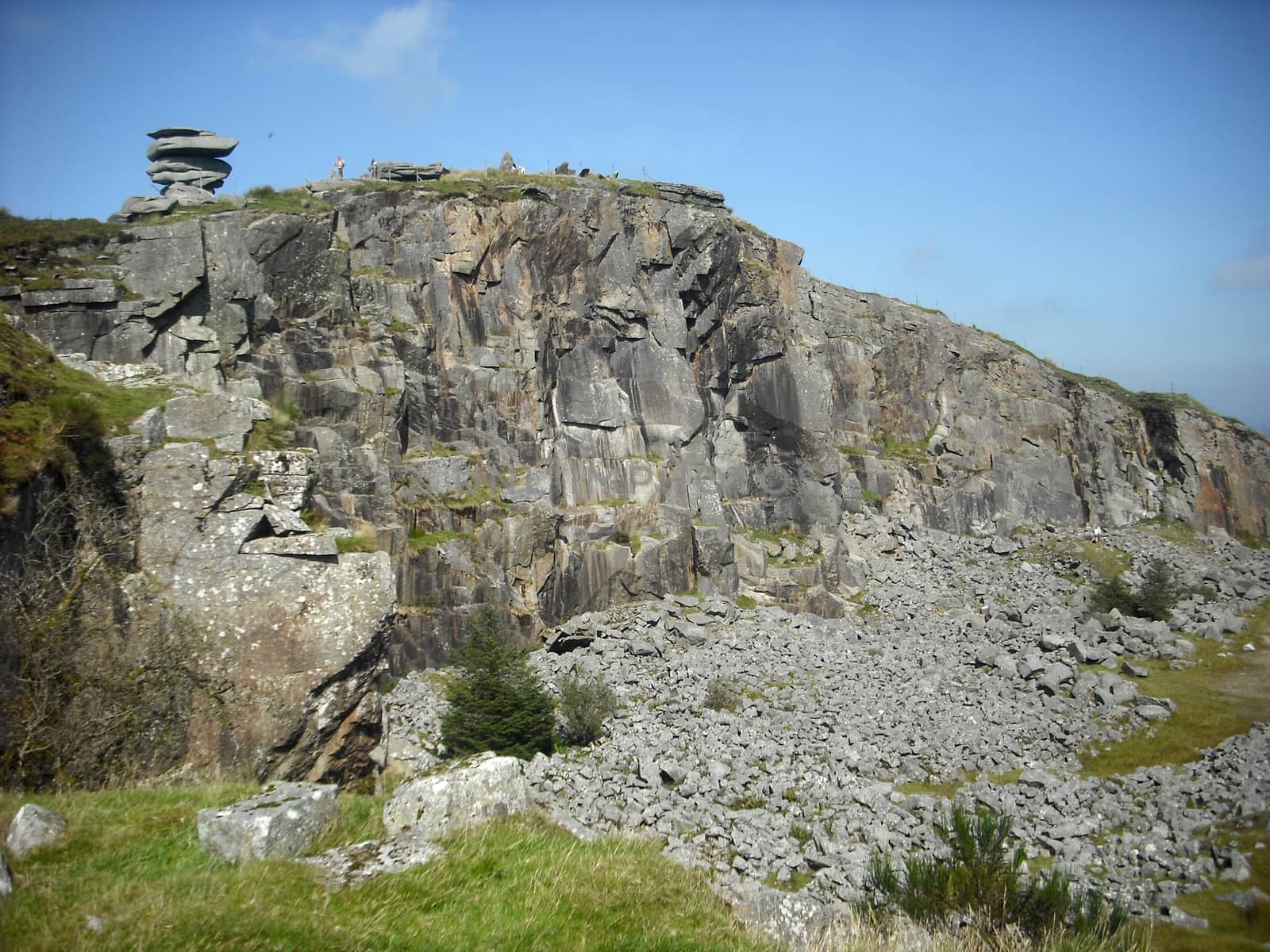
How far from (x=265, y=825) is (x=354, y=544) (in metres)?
6.02

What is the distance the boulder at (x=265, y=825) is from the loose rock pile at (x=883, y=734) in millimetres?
7675

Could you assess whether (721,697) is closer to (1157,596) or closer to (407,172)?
(1157,596)

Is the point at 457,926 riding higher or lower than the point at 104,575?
lower

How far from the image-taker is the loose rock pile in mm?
20547

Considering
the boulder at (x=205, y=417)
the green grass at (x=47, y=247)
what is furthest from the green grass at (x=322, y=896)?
the green grass at (x=47, y=247)

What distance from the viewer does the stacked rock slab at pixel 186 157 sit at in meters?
46.6

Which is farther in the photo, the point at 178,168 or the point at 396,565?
the point at 178,168

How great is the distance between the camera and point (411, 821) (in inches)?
363

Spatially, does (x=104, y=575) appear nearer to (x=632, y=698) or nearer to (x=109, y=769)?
(x=109, y=769)

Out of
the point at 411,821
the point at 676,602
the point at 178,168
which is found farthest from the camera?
the point at 178,168

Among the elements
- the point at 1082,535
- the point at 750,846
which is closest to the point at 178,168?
the point at 750,846

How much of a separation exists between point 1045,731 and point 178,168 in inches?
2023

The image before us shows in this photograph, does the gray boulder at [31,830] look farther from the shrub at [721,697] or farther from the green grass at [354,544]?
the shrub at [721,697]

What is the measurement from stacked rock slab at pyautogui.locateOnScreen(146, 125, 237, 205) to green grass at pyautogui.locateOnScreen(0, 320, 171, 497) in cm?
3828
